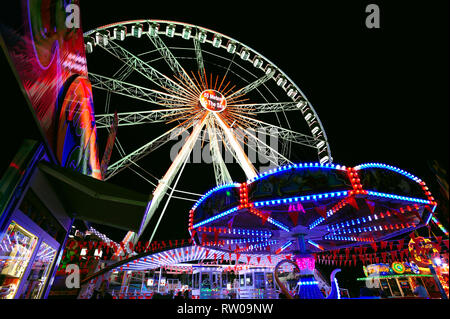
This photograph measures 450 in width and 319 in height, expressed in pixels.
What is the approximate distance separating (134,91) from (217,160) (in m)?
5.89

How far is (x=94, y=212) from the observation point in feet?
18.1

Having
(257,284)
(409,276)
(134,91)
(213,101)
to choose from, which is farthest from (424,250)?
(134,91)

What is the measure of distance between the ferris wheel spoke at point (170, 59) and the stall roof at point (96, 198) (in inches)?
361

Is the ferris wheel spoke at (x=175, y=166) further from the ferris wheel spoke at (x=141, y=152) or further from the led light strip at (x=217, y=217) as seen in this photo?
the led light strip at (x=217, y=217)

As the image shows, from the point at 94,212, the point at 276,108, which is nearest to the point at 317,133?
the point at 276,108

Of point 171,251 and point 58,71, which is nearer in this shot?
point 58,71

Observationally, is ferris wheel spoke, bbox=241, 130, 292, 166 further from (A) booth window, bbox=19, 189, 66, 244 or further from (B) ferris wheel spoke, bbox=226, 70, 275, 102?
(A) booth window, bbox=19, 189, 66, 244

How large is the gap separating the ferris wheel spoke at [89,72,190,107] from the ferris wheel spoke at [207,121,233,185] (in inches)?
89.1

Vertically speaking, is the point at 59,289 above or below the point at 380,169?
below

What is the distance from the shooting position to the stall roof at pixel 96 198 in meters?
3.88

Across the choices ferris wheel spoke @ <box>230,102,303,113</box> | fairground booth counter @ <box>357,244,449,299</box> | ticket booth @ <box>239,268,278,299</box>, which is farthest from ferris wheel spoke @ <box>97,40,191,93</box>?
fairground booth counter @ <box>357,244,449,299</box>
